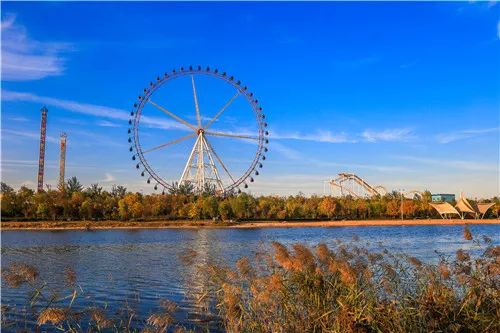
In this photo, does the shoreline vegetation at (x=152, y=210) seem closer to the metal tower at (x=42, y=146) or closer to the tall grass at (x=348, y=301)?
the metal tower at (x=42, y=146)

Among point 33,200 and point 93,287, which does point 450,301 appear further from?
point 33,200

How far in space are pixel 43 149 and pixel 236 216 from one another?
4892 centimetres

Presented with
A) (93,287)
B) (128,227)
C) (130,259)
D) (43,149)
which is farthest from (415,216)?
(93,287)

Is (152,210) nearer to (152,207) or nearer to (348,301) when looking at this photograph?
(152,207)

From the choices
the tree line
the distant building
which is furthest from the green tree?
the distant building

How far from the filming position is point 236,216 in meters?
98.2

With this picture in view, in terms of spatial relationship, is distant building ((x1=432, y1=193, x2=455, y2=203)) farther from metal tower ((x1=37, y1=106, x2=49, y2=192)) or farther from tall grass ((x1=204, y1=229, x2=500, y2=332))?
tall grass ((x1=204, y1=229, x2=500, y2=332))

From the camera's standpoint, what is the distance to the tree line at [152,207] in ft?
311

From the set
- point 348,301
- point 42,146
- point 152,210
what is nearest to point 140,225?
point 152,210

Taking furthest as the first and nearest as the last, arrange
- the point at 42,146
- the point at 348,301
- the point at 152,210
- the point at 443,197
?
1. the point at 443,197
2. the point at 42,146
3. the point at 152,210
4. the point at 348,301

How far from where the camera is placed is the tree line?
9471cm

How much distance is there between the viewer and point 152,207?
97375 millimetres

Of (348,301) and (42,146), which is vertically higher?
(42,146)

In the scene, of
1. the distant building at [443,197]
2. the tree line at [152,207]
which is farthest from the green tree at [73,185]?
the distant building at [443,197]
